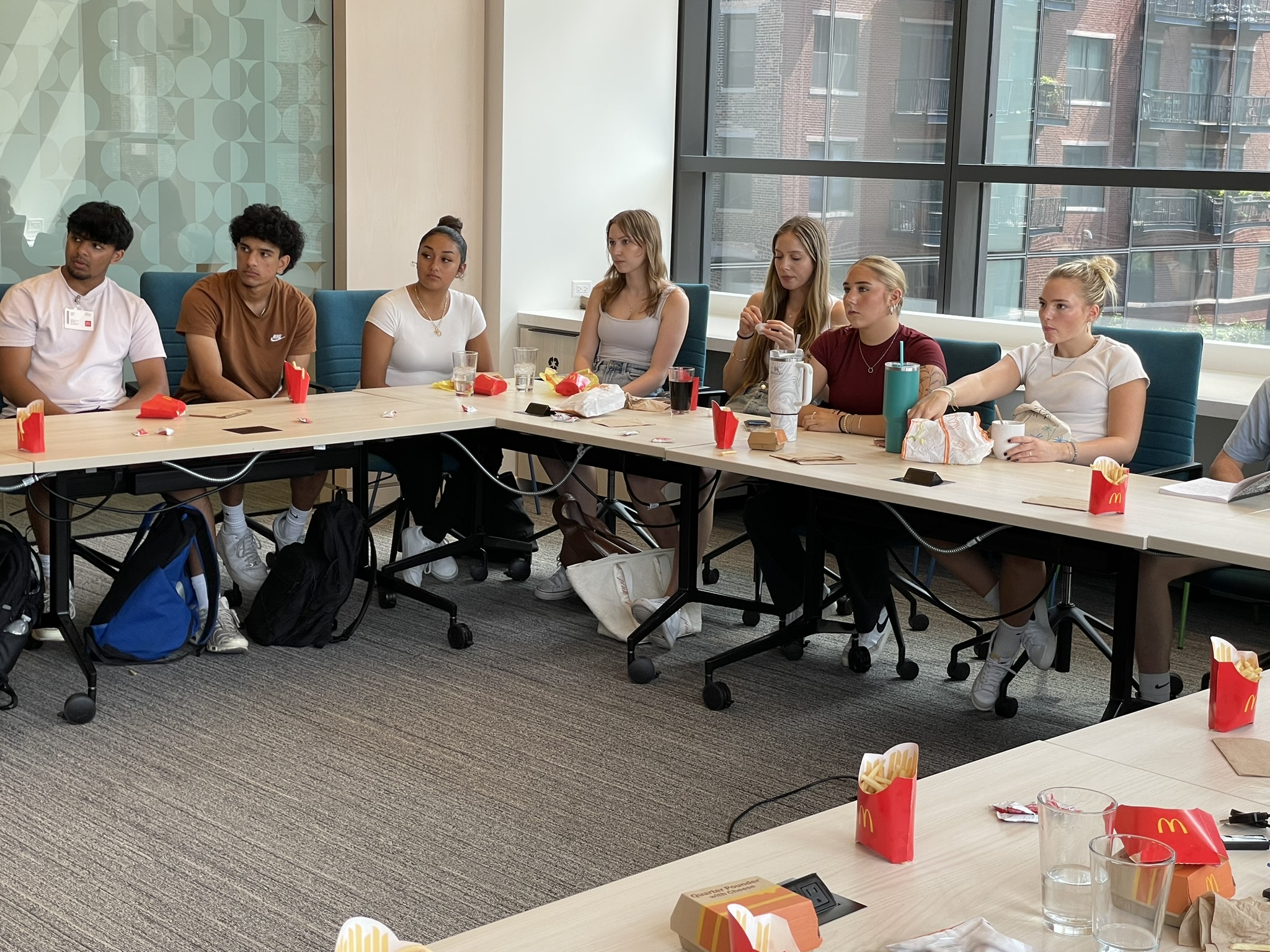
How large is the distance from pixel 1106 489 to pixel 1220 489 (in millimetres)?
469

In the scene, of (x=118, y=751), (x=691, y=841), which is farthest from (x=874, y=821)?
(x=118, y=751)

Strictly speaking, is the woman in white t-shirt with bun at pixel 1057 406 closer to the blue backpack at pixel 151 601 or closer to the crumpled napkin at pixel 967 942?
the blue backpack at pixel 151 601

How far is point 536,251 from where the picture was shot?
6.30 m

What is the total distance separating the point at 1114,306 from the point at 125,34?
12.7 ft

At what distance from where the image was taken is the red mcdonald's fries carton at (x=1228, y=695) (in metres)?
1.84

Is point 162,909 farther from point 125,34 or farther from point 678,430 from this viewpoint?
point 125,34

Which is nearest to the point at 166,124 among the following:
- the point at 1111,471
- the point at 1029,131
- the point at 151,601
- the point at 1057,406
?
the point at 151,601

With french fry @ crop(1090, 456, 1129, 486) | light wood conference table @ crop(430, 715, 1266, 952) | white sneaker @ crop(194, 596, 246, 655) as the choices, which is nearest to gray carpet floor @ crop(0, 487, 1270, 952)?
white sneaker @ crop(194, 596, 246, 655)

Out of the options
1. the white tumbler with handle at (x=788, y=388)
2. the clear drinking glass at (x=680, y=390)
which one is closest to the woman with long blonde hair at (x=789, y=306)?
the clear drinking glass at (x=680, y=390)

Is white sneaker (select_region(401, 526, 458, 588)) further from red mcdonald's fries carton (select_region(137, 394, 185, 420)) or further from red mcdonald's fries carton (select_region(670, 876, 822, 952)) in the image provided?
red mcdonald's fries carton (select_region(670, 876, 822, 952))

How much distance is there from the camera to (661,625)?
13.4 feet

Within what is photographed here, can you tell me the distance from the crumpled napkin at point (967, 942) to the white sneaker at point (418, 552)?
11.3 feet

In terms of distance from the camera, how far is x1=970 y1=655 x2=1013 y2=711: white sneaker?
3.64m

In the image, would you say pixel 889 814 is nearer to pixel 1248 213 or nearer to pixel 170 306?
pixel 170 306
